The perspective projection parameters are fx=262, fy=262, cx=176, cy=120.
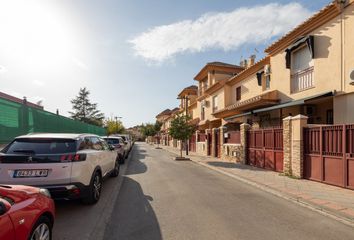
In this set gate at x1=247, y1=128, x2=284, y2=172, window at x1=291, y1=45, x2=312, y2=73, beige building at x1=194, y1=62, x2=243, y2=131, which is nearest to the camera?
gate at x1=247, y1=128, x2=284, y2=172

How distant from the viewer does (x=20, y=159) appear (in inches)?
208

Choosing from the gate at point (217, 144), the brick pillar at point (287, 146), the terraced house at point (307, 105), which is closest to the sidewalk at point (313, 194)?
the brick pillar at point (287, 146)

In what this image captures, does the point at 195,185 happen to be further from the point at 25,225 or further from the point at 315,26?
the point at 315,26

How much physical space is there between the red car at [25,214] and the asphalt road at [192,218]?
1068mm

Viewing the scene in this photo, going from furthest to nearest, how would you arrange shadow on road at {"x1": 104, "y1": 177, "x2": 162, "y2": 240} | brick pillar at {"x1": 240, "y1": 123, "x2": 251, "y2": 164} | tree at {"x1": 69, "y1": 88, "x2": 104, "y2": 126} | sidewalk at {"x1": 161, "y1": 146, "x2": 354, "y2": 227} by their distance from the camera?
tree at {"x1": 69, "y1": 88, "x2": 104, "y2": 126} < brick pillar at {"x1": 240, "y1": 123, "x2": 251, "y2": 164} < sidewalk at {"x1": 161, "y1": 146, "x2": 354, "y2": 227} < shadow on road at {"x1": 104, "y1": 177, "x2": 162, "y2": 240}

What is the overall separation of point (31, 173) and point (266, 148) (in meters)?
10.9

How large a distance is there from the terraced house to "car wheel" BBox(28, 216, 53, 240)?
8305 mm

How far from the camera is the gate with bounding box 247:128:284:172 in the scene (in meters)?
12.1

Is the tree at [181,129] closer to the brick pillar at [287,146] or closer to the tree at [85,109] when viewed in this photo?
the brick pillar at [287,146]

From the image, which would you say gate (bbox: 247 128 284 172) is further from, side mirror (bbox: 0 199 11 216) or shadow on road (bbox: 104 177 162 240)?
side mirror (bbox: 0 199 11 216)

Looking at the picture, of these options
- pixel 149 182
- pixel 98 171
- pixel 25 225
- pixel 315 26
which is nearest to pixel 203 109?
pixel 315 26

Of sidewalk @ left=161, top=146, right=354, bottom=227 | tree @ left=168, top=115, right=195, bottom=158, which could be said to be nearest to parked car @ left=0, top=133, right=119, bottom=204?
sidewalk @ left=161, top=146, right=354, bottom=227

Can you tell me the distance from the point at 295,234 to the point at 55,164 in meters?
4.76

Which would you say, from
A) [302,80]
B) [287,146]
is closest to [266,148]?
[287,146]
